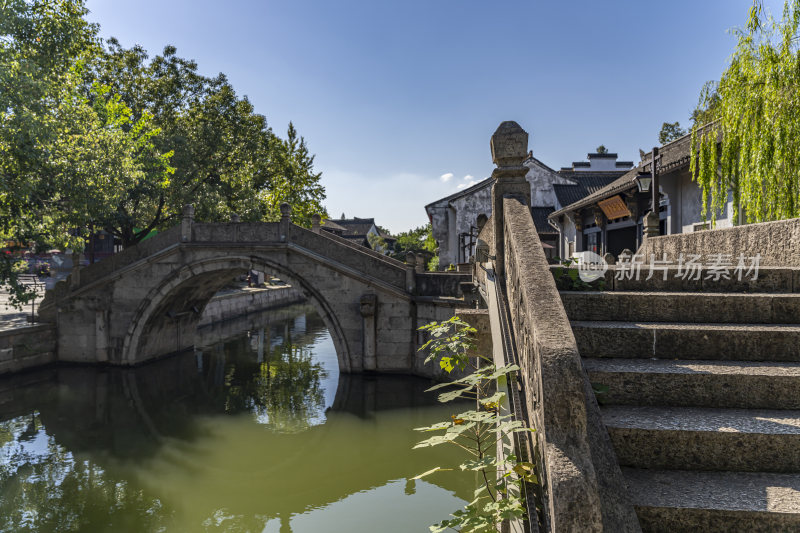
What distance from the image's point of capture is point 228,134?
63.9 ft

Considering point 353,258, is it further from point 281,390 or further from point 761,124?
point 761,124

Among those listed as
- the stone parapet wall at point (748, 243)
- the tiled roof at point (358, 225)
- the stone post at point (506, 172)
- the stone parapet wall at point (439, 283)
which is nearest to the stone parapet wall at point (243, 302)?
the stone parapet wall at point (439, 283)

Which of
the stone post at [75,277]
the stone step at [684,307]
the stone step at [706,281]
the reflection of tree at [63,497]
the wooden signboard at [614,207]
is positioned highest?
the wooden signboard at [614,207]

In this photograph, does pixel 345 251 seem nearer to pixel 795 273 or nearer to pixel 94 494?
pixel 94 494

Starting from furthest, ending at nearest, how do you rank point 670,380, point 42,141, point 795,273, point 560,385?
point 42,141
point 795,273
point 670,380
point 560,385

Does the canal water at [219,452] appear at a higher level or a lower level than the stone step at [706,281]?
lower

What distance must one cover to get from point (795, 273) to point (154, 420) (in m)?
12.4

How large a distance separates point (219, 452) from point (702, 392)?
898 cm

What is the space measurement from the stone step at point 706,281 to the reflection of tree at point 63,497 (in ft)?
23.0

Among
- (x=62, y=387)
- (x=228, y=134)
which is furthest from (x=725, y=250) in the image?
(x=228, y=134)

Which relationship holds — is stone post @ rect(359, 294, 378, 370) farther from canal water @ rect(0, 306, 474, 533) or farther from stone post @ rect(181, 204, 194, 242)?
stone post @ rect(181, 204, 194, 242)

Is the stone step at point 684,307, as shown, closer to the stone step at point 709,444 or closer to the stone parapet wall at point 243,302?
the stone step at point 709,444

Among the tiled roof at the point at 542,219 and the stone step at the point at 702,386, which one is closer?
the stone step at the point at 702,386

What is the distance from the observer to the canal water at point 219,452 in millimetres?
7156
